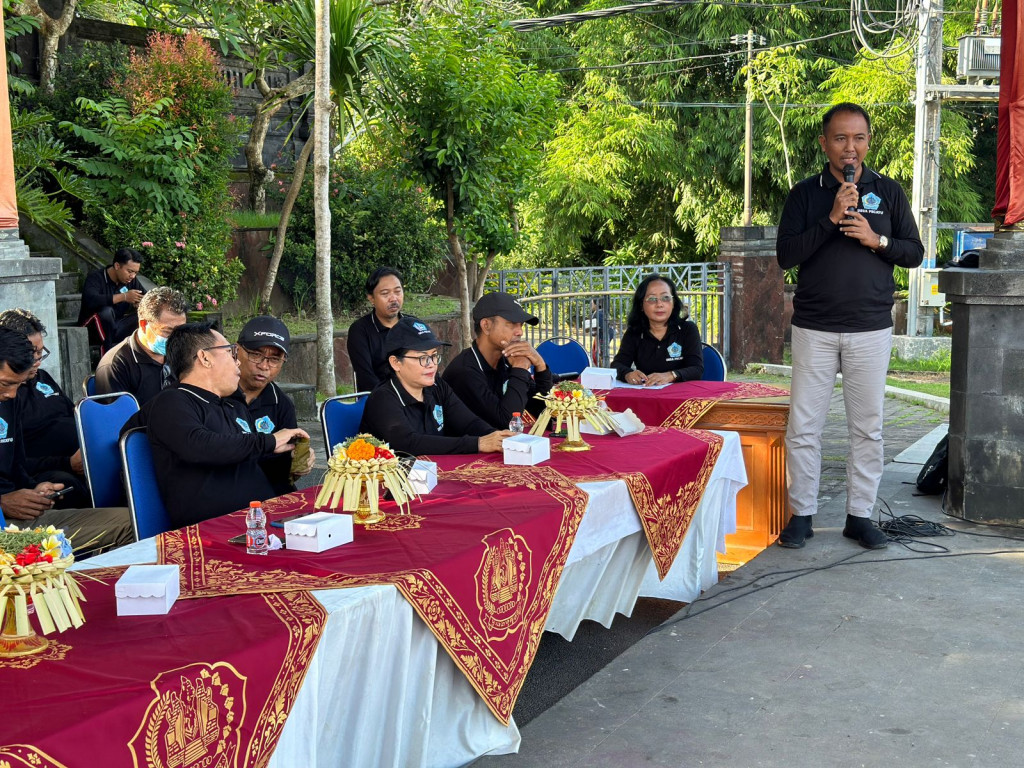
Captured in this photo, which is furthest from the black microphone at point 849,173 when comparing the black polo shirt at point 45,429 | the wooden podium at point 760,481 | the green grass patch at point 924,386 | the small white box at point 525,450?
the green grass patch at point 924,386

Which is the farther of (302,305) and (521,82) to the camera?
(302,305)

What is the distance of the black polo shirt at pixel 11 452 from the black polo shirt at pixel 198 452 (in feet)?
3.08

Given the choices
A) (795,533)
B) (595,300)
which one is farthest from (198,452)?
(595,300)

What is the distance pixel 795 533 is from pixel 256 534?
3129mm

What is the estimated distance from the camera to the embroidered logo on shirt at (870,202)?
5.14 metres

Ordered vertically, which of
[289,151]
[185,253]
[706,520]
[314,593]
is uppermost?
[289,151]

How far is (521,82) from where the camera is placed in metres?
11.4

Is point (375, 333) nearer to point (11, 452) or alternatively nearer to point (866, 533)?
point (11, 452)

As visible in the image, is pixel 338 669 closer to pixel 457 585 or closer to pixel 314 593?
pixel 314 593

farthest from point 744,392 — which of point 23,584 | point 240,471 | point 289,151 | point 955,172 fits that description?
point 955,172

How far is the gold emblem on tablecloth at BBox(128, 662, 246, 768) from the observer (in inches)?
82.4

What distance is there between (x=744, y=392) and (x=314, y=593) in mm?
3728

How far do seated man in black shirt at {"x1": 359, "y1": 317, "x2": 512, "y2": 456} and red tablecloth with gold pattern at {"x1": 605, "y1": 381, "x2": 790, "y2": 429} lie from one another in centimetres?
154

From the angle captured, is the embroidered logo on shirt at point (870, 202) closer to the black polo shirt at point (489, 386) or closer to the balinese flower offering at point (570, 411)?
the balinese flower offering at point (570, 411)
